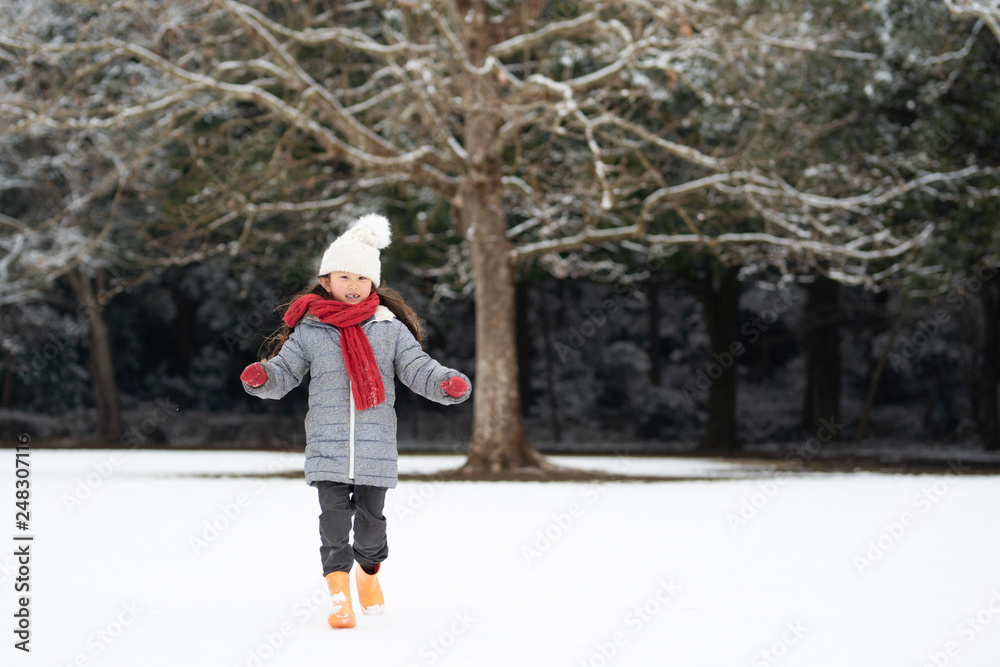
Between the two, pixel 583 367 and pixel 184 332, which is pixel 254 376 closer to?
pixel 583 367

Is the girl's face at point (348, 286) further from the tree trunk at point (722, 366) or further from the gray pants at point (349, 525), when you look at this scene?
the tree trunk at point (722, 366)

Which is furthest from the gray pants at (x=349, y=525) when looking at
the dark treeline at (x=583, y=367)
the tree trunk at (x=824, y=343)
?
the tree trunk at (x=824, y=343)

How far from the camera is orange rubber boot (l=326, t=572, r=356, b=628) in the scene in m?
5.46

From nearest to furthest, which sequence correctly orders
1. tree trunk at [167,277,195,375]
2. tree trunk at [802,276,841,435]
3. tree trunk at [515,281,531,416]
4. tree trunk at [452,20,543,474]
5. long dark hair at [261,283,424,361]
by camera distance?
long dark hair at [261,283,424,361]
tree trunk at [452,20,543,474]
tree trunk at [802,276,841,435]
tree trunk at [515,281,531,416]
tree trunk at [167,277,195,375]

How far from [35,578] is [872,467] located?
49.3 feet

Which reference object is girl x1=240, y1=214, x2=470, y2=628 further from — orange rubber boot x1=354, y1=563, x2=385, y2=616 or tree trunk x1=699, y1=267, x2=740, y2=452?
tree trunk x1=699, y1=267, x2=740, y2=452

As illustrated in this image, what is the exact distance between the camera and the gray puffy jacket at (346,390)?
222 inches

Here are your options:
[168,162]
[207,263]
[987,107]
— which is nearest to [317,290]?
[987,107]

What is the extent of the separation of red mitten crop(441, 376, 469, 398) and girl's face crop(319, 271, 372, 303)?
2.16 ft

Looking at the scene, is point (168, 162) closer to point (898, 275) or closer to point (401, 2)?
point (401, 2)

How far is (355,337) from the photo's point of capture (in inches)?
226

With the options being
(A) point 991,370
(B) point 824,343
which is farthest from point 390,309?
(B) point 824,343

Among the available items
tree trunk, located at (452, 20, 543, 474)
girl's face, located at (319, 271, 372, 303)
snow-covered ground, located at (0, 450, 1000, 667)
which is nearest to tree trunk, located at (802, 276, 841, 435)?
tree trunk, located at (452, 20, 543, 474)

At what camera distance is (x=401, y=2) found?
49.0 ft
